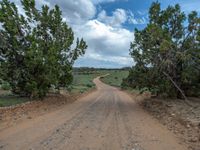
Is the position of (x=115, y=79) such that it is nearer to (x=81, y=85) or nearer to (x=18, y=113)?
(x=81, y=85)

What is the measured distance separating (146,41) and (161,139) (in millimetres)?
11967

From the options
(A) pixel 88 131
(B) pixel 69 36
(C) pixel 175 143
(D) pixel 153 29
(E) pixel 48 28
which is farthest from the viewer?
(B) pixel 69 36

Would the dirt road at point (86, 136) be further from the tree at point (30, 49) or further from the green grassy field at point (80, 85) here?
the green grassy field at point (80, 85)

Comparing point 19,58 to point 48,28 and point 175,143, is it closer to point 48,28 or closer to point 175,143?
point 48,28

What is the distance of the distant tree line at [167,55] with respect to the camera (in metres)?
18.6

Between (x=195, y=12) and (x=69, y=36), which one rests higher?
(x=195, y=12)

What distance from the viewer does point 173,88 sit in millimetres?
21031

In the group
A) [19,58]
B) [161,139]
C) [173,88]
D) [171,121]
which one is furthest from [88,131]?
[173,88]

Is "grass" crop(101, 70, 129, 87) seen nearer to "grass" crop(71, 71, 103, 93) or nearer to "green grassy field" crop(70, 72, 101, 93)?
"grass" crop(71, 71, 103, 93)

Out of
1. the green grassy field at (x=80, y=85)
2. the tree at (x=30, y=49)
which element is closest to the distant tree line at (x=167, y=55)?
the tree at (x=30, y=49)

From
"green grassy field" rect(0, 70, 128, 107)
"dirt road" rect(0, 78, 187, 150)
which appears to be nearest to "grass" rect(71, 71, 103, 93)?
"green grassy field" rect(0, 70, 128, 107)

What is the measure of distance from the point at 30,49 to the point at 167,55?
31.2ft

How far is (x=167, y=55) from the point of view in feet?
59.7

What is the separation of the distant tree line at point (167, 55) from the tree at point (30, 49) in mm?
6503
